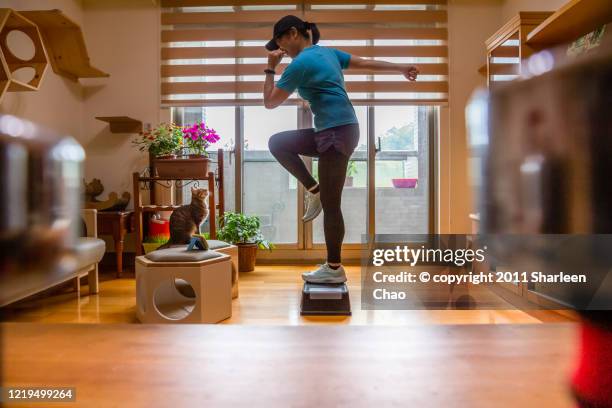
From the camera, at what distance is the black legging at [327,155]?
1295mm

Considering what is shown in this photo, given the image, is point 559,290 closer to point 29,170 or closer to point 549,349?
point 549,349

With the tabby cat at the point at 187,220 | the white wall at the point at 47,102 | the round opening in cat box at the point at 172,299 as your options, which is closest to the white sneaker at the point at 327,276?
the round opening in cat box at the point at 172,299

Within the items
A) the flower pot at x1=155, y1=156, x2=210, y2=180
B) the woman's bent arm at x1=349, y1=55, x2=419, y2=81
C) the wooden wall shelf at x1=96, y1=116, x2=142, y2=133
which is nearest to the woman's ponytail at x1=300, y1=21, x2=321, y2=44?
the woman's bent arm at x1=349, y1=55, x2=419, y2=81

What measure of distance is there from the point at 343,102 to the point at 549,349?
1068 millimetres

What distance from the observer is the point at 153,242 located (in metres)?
2.48

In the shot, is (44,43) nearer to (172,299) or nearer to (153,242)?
(172,299)

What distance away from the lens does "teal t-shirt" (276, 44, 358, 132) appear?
1.26 meters

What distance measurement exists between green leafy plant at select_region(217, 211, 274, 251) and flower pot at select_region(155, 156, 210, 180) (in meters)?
0.35

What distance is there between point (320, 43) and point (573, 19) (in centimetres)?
205

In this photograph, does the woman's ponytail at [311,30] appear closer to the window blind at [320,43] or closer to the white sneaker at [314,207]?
the white sneaker at [314,207]

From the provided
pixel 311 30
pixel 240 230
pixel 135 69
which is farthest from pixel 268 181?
pixel 311 30

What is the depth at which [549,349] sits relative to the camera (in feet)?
1.03

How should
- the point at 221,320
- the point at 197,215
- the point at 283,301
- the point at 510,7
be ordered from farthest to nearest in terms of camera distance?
the point at 510,7 → the point at 197,215 → the point at 283,301 → the point at 221,320

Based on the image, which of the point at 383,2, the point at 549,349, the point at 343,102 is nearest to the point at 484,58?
the point at 383,2
